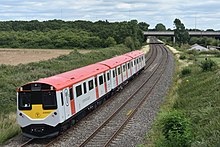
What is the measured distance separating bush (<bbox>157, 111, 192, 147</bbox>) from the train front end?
4810mm

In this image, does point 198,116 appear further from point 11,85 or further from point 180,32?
point 180,32

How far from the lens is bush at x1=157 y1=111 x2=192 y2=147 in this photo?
1191cm

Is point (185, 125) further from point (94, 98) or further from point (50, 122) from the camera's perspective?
point (94, 98)

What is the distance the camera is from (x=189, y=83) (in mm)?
27656

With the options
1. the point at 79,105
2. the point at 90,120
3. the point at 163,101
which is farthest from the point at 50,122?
the point at 163,101

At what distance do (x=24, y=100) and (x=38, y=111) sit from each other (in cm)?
79

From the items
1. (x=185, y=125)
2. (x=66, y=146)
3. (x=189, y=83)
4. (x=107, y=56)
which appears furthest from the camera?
(x=107, y=56)

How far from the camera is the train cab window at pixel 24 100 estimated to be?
50.6 feet

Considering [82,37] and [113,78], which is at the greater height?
[82,37]

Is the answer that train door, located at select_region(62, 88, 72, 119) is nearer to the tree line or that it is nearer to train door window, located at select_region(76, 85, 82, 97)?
train door window, located at select_region(76, 85, 82, 97)

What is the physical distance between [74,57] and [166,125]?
39.2 m

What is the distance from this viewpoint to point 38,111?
604 inches

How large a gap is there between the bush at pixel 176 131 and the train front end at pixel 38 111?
4810 millimetres

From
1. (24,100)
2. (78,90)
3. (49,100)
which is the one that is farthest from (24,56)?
(49,100)
